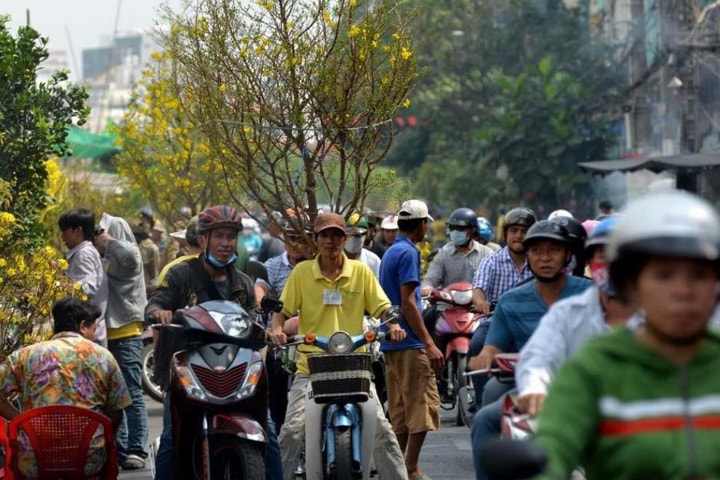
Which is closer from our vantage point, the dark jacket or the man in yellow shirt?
the dark jacket

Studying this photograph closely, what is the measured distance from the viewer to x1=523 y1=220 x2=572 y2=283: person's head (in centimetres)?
683

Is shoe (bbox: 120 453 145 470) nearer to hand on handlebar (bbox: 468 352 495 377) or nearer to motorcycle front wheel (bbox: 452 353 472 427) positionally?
motorcycle front wheel (bbox: 452 353 472 427)

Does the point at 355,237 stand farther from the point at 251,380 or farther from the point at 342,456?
the point at 251,380

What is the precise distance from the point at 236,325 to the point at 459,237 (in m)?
5.82

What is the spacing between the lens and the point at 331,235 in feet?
28.6

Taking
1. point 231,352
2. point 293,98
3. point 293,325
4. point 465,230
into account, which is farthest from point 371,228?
point 231,352

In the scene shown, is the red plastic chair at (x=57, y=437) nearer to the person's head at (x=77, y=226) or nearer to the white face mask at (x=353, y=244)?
the person's head at (x=77, y=226)

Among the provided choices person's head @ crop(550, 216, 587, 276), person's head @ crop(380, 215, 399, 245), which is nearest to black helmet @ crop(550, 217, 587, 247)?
person's head @ crop(550, 216, 587, 276)

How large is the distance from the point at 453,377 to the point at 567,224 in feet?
20.2

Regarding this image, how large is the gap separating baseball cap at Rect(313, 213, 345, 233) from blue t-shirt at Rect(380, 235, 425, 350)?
1.22 meters

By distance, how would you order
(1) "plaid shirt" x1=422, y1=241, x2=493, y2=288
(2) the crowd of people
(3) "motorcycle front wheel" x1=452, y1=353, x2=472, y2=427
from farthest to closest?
1. (1) "plaid shirt" x1=422, y1=241, x2=493, y2=288
2. (3) "motorcycle front wheel" x1=452, y1=353, x2=472, y2=427
3. (2) the crowd of people

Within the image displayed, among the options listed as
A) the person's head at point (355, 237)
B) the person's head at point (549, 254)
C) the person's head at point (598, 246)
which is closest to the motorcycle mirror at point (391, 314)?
the person's head at point (549, 254)

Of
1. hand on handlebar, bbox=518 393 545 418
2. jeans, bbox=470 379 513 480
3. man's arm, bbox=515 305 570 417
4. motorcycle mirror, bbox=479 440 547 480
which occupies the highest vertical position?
motorcycle mirror, bbox=479 440 547 480

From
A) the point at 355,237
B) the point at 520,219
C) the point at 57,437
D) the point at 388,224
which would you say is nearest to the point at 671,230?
the point at 57,437
